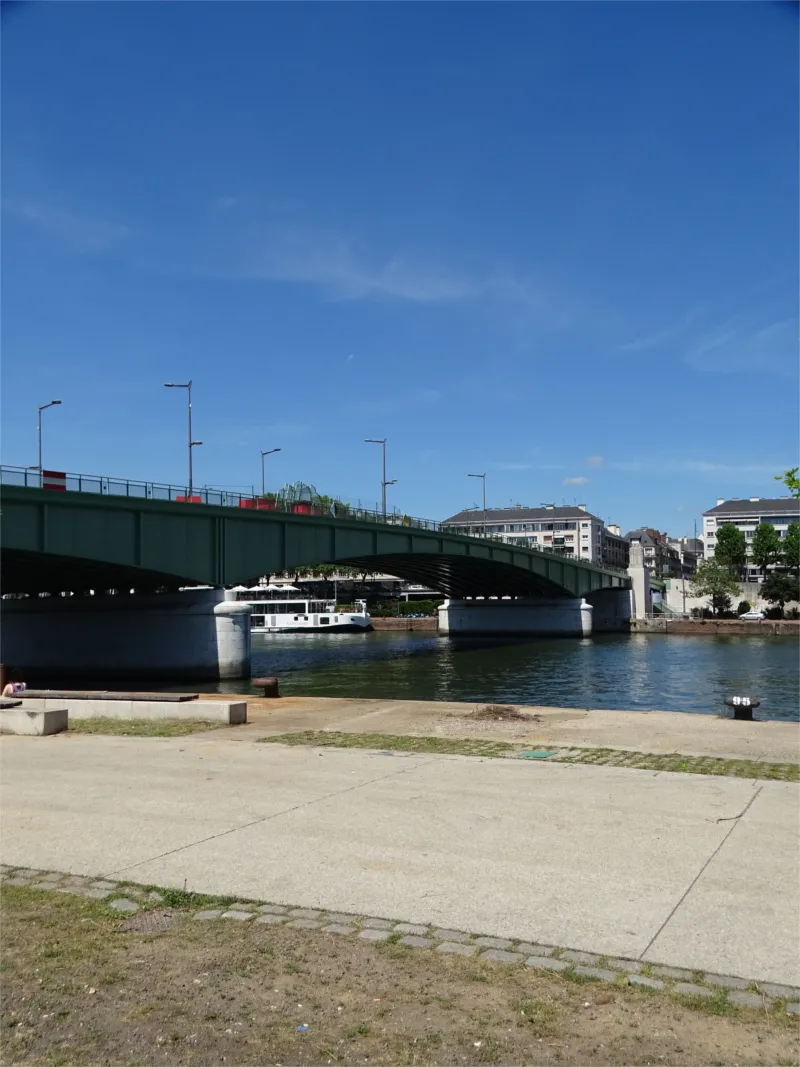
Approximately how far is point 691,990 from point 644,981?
302mm

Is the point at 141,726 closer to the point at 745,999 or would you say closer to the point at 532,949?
the point at 532,949

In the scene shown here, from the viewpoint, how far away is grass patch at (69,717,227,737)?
18719 mm

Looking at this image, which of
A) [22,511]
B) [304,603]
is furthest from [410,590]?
[22,511]

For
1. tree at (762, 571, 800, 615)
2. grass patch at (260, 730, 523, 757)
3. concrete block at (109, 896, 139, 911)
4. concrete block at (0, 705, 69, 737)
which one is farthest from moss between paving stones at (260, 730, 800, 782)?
tree at (762, 571, 800, 615)

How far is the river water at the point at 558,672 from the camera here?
4222 centimetres

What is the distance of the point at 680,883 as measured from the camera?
26.3 ft

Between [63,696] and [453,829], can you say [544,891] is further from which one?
[63,696]

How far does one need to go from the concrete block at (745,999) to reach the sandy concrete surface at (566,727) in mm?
10901

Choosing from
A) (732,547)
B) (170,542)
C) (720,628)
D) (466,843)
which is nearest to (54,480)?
(170,542)

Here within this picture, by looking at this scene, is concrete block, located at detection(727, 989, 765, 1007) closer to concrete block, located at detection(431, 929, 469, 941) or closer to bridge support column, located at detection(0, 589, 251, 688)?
concrete block, located at detection(431, 929, 469, 941)

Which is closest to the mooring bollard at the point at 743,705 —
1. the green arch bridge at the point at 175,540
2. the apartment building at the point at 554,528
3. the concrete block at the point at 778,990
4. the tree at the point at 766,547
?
the concrete block at the point at 778,990

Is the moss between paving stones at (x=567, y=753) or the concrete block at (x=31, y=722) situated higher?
the concrete block at (x=31, y=722)

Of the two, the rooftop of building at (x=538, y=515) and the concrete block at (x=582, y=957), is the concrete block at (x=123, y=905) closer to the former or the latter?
the concrete block at (x=582, y=957)

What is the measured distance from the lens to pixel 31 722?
18.9m
